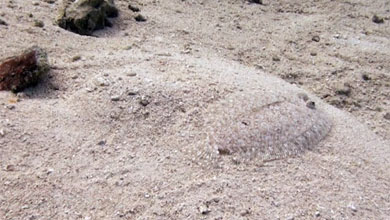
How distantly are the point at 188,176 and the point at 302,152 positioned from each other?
133 cm

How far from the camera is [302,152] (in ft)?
12.9

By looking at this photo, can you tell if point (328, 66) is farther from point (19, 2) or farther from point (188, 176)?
point (19, 2)

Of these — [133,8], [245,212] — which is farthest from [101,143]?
[133,8]

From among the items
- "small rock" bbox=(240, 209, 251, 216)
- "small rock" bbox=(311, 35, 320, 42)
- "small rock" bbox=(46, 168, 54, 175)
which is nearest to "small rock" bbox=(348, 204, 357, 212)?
"small rock" bbox=(240, 209, 251, 216)

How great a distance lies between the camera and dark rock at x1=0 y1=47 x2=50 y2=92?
13.5ft

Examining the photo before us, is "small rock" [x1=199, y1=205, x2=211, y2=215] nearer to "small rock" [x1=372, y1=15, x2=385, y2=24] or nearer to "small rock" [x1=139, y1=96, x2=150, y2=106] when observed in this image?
"small rock" [x1=139, y1=96, x2=150, y2=106]

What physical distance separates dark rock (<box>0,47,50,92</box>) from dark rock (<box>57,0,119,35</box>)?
6.42 feet

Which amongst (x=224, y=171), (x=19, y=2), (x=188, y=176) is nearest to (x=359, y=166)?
(x=224, y=171)

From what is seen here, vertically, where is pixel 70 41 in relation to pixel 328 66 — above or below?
below

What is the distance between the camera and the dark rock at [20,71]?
13.5 feet

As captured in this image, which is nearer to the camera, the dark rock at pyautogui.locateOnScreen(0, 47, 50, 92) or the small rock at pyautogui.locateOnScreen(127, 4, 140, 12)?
the dark rock at pyautogui.locateOnScreen(0, 47, 50, 92)

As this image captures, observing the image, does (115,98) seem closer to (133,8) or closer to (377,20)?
(133,8)

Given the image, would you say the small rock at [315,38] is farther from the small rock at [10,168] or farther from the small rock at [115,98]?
the small rock at [10,168]

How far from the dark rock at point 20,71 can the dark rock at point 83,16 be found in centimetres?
196
